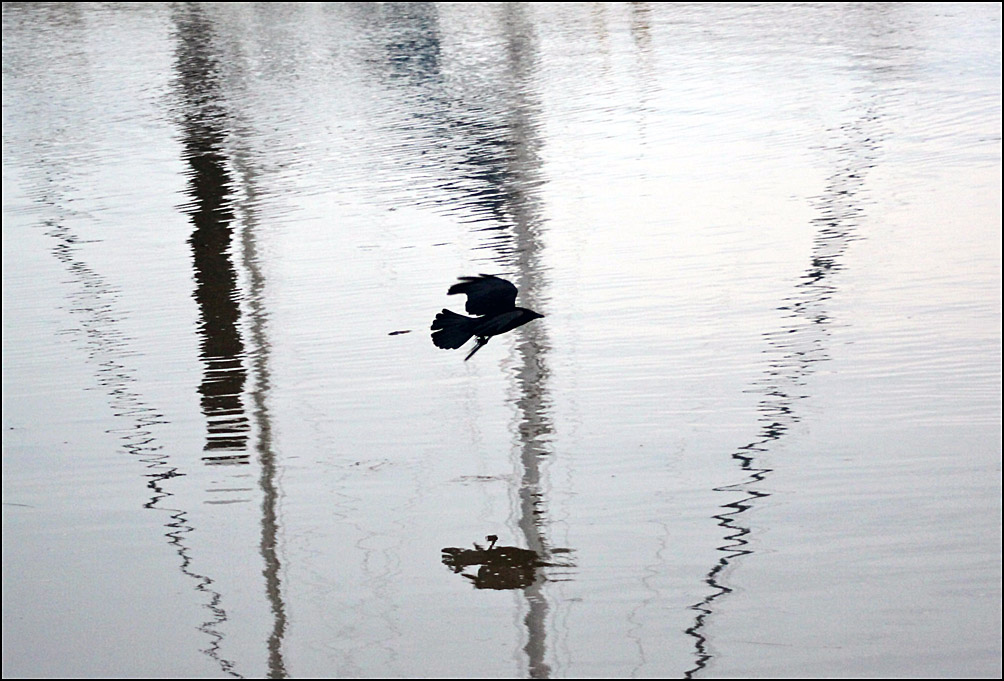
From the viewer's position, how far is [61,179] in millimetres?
9656

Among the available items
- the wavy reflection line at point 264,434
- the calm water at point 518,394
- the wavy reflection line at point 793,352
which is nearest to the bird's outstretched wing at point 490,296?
the calm water at point 518,394

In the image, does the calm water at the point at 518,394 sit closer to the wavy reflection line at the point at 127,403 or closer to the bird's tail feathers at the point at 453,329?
the wavy reflection line at the point at 127,403

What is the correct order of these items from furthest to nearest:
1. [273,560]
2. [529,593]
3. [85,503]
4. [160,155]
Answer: [160,155] → [85,503] → [273,560] → [529,593]

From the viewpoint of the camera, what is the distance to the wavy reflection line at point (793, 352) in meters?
3.97

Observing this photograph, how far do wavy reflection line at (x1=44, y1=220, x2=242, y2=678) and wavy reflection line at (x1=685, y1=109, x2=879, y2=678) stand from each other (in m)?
1.28

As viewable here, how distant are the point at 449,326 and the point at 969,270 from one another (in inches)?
114

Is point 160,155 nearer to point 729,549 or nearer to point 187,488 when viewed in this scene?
point 187,488

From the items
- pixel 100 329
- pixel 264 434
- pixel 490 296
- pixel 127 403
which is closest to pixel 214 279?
pixel 100 329

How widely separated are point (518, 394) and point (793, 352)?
1149 mm

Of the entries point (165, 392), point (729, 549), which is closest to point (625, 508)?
point (729, 549)

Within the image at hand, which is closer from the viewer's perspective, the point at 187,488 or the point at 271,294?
the point at 187,488

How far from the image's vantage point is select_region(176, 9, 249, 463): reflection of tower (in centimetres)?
519

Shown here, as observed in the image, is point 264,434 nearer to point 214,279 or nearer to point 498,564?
point 498,564

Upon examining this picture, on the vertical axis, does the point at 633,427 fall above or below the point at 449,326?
below
